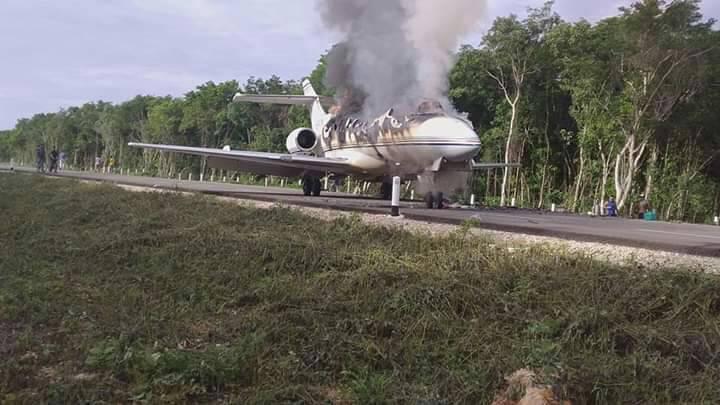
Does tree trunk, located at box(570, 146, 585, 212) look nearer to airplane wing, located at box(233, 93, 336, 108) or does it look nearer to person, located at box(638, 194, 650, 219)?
person, located at box(638, 194, 650, 219)

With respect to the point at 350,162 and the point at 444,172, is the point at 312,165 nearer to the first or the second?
the point at 350,162

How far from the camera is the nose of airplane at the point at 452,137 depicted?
1288 centimetres

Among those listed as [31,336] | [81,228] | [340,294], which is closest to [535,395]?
[340,294]

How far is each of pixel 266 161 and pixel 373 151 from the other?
3539 mm

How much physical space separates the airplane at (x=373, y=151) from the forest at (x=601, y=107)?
950 cm

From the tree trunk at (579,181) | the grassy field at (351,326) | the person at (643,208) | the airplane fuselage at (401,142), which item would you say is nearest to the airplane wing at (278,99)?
the airplane fuselage at (401,142)

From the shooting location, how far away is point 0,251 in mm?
8281

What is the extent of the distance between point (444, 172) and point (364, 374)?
1038 centimetres

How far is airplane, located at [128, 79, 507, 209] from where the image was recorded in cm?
1339

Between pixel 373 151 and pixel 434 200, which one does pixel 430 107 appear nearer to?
pixel 434 200

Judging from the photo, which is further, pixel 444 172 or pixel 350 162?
pixel 350 162

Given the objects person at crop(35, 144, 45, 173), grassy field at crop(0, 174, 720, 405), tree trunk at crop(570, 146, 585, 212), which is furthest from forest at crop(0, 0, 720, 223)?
grassy field at crop(0, 174, 720, 405)

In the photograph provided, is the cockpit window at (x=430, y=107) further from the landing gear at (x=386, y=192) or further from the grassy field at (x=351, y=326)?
the grassy field at (x=351, y=326)

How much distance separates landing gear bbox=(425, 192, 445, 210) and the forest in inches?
555
